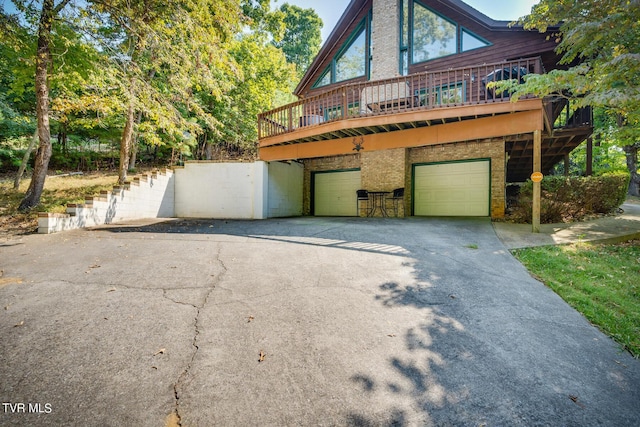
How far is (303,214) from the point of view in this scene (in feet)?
40.8

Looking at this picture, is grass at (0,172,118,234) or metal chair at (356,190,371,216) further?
metal chair at (356,190,371,216)

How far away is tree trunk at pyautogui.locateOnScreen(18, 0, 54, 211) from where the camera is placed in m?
6.62

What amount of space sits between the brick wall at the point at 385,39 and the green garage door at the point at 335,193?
161 inches

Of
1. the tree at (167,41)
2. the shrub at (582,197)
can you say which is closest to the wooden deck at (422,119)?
the shrub at (582,197)

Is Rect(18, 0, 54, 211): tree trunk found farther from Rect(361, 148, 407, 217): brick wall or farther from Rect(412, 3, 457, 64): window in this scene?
Rect(412, 3, 457, 64): window

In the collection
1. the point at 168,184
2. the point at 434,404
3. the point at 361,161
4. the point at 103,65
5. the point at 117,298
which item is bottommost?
the point at 434,404

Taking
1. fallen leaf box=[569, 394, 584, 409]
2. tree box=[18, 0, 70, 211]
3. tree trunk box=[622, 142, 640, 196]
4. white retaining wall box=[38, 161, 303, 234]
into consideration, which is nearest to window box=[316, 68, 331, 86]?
white retaining wall box=[38, 161, 303, 234]

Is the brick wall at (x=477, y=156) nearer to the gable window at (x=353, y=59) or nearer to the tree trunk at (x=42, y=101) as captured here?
the gable window at (x=353, y=59)

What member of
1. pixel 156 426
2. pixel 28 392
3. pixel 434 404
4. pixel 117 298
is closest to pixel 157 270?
pixel 117 298

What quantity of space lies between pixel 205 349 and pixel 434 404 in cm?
157

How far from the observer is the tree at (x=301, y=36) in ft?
91.0

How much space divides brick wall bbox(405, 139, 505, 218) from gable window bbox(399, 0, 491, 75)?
10.9 ft

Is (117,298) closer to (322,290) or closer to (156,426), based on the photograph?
(156,426)

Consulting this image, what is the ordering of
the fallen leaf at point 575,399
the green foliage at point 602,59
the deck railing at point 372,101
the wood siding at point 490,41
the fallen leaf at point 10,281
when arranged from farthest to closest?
the wood siding at point 490,41, the deck railing at point 372,101, the green foliage at point 602,59, the fallen leaf at point 10,281, the fallen leaf at point 575,399
